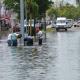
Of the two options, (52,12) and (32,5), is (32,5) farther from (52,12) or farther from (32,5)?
(52,12)

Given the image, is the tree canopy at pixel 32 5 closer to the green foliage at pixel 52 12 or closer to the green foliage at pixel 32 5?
the green foliage at pixel 32 5

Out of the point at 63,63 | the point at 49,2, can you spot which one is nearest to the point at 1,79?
the point at 63,63

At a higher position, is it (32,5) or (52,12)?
(32,5)

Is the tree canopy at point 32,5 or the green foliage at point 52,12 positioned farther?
the green foliage at point 52,12

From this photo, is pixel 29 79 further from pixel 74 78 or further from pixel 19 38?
pixel 19 38

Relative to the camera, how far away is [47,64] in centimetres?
2184

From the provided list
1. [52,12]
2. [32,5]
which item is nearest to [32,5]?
[32,5]

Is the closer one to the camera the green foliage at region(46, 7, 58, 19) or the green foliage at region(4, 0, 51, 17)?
the green foliage at region(4, 0, 51, 17)

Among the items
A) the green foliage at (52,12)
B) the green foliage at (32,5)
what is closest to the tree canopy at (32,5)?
the green foliage at (32,5)

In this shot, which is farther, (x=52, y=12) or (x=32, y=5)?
(x=52, y=12)

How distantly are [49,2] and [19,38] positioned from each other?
23087 millimetres

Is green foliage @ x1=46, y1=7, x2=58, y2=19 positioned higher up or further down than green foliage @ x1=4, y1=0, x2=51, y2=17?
further down

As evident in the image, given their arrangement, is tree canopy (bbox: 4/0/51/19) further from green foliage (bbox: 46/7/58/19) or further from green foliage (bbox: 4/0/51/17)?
green foliage (bbox: 46/7/58/19)

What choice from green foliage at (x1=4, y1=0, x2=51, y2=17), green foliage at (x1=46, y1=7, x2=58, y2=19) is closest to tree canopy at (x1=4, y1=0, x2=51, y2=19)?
green foliage at (x1=4, y1=0, x2=51, y2=17)
